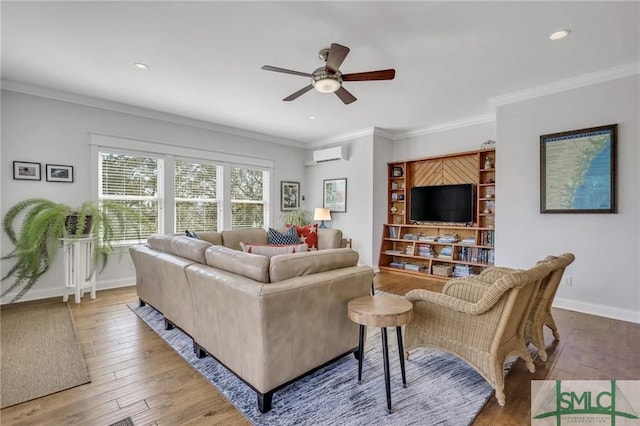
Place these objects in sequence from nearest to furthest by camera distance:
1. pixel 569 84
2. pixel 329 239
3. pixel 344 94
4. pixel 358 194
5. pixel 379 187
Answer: pixel 344 94
pixel 569 84
pixel 329 239
pixel 379 187
pixel 358 194

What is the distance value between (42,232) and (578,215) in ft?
19.9

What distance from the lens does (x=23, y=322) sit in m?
2.98

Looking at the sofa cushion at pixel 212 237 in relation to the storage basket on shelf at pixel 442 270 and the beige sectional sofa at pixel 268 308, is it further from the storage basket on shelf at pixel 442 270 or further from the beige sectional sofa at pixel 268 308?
the storage basket on shelf at pixel 442 270

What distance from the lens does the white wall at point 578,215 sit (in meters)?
3.05

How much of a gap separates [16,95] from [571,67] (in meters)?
6.22

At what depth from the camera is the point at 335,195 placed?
6.15m

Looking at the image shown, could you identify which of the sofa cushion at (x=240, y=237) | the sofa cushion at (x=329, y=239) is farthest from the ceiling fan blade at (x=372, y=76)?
the sofa cushion at (x=240, y=237)

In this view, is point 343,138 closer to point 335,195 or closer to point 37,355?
point 335,195

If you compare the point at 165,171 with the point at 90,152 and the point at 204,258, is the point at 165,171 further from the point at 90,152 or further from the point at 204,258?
the point at 204,258

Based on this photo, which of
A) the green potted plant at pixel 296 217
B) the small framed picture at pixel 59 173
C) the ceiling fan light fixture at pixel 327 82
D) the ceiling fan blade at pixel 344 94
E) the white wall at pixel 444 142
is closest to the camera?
the ceiling fan light fixture at pixel 327 82

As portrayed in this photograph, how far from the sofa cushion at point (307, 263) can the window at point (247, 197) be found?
3.93 m

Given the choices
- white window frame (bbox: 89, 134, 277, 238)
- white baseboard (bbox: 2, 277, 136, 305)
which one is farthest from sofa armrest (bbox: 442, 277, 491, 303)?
white baseboard (bbox: 2, 277, 136, 305)

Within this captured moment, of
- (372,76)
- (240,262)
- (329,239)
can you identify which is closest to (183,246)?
(240,262)

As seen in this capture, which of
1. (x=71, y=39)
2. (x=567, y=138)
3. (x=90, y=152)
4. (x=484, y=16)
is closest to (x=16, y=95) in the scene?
(x=90, y=152)
